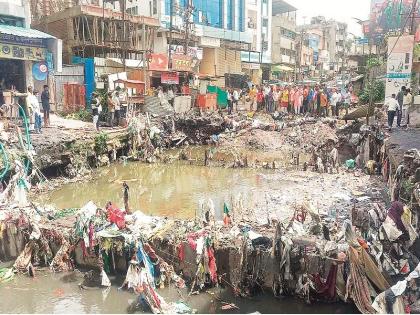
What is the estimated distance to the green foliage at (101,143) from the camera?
16.7m

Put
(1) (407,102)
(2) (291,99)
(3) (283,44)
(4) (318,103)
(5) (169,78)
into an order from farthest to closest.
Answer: (3) (283,44)
(5) (169,78)
(2) (291,99)
(4) (318,103)
(1) (407,102)

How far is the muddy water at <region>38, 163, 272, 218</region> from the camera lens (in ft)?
42.9

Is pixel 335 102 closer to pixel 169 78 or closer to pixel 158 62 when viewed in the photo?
pixel 169 78

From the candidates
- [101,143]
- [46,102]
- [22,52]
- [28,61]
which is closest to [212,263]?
[101,143]

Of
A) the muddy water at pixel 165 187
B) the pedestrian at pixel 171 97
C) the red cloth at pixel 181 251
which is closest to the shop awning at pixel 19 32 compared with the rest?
the muddy water at pixel 165 187

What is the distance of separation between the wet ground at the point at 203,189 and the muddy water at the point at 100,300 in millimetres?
3696

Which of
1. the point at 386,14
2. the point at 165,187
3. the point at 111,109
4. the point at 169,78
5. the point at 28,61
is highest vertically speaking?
the point at 386,14

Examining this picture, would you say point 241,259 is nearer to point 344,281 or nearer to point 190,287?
point 190,287

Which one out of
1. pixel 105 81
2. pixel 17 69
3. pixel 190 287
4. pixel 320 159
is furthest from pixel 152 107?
pixel 190 287

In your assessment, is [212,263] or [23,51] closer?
[212,263]

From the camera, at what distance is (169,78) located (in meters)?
25.3

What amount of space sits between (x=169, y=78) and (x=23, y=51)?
935 centimetres

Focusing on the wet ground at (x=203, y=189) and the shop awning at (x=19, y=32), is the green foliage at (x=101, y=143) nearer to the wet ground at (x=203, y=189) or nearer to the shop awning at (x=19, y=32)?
the wet ground at (x=203, y=189)

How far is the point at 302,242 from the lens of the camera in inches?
290
